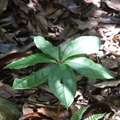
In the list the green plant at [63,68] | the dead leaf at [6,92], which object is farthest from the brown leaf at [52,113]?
the green plant at [63,68]

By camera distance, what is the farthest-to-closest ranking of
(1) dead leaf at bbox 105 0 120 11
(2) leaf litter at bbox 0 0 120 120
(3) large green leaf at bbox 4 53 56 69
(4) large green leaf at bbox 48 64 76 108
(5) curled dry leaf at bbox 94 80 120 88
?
1. (1) dead leaf at bbox 105 0 120 11
2. (5) curled dry leaf at bbox 94 80 120 88
3. (2) leaf litter at bbox 0 0 120 120
4. (3) large green leaf at bbox 4 53 56 69
5. (4) large green leaf at bbox 48 64 76 108

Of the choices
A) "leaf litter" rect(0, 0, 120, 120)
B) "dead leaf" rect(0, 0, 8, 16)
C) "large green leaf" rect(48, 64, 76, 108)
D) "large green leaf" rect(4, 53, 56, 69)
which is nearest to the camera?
"large green leaf" rect(48, 64, 76, 108)

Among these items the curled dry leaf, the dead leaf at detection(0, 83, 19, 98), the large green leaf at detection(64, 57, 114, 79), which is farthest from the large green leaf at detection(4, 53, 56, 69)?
the curled dry leaf

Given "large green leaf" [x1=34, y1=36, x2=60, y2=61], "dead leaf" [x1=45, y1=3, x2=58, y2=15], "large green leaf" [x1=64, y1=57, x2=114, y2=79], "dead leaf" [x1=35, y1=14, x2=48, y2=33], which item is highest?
"large green leaf" [x1=34, y1=36, x2=60, y2=61]

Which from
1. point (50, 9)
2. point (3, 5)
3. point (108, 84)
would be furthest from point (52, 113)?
point (50, 9)

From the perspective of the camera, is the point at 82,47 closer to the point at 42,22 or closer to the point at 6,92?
the point at 6,92

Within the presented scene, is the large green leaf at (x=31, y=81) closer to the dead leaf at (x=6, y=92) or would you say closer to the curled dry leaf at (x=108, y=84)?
the dead leaf at (x=6, y=92)

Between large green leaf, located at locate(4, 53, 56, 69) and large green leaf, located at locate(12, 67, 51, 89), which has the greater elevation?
large green leaf, located at locate(4, 53, 56, 69)

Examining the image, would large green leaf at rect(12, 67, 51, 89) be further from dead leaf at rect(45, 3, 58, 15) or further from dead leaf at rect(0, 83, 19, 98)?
dead leaf at rect(45, 3, 58, 15)

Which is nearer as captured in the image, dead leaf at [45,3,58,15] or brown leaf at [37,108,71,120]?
brown leaf at [37,108,71,120]
